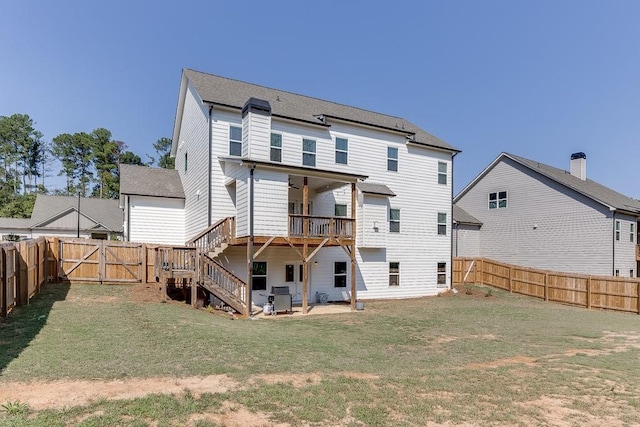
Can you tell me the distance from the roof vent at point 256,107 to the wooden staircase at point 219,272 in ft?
14.8

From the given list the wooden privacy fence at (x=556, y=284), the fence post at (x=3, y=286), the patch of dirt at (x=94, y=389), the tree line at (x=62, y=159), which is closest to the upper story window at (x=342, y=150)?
the wooden privacy fence at (x=556, y=284)

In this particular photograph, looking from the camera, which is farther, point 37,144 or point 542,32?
point 37,144

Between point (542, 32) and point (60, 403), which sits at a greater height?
point (542, 32)

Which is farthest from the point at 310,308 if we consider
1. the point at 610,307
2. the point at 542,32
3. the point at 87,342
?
the point at 542,32

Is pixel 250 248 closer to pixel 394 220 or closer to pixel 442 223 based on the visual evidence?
pixel 394 220

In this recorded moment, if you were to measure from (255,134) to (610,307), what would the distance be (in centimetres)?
1859

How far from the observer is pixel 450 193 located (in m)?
20.9

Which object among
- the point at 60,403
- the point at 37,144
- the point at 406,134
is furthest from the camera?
the point at 37,144

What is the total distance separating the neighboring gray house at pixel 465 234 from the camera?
25759mm

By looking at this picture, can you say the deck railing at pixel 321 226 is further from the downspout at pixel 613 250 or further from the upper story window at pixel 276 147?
the downspout at pixel 613 250

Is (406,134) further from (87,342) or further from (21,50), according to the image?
(21,50)

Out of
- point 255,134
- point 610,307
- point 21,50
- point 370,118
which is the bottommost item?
point 610,307

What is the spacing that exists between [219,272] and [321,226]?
174 inches

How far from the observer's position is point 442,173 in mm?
20578
